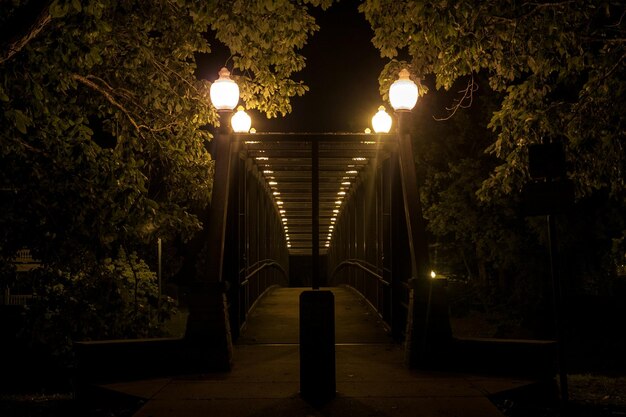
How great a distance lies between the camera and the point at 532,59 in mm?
8656

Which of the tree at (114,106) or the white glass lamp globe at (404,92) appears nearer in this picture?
the tree at (114,106)

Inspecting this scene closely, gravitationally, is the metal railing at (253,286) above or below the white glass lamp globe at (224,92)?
below

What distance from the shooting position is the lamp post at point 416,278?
26.4 feet

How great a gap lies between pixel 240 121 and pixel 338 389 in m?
5.44

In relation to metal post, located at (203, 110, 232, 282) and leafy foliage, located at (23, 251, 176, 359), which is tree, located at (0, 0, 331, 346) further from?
metal post, located at (203, 110, 232, 282)

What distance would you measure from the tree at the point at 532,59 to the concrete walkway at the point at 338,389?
10.6 ft

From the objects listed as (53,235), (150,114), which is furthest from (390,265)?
(53,235)

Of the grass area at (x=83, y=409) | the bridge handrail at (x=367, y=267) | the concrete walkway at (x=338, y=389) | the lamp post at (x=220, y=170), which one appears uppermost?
the lamp post at (x=220, y=170)

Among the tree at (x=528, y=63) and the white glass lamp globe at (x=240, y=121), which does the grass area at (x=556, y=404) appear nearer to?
the tree at (x=528, y=63)

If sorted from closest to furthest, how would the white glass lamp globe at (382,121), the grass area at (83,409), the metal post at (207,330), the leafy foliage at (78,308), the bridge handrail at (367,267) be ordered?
the grass area at (83,409), the metal post at (207,330), the leafy foliage at (78,308), the white glass lamp globe at (382,121), the bridge handrail at (367,267)

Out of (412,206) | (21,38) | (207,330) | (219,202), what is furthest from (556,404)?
(21,38)

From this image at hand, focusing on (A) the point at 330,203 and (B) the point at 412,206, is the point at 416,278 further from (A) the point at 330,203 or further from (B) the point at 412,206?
(A) the point at 330,203

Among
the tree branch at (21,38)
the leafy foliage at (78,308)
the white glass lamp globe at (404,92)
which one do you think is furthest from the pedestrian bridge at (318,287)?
the tree branch at (21,38)

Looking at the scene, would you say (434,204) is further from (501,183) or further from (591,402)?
(591,402)
